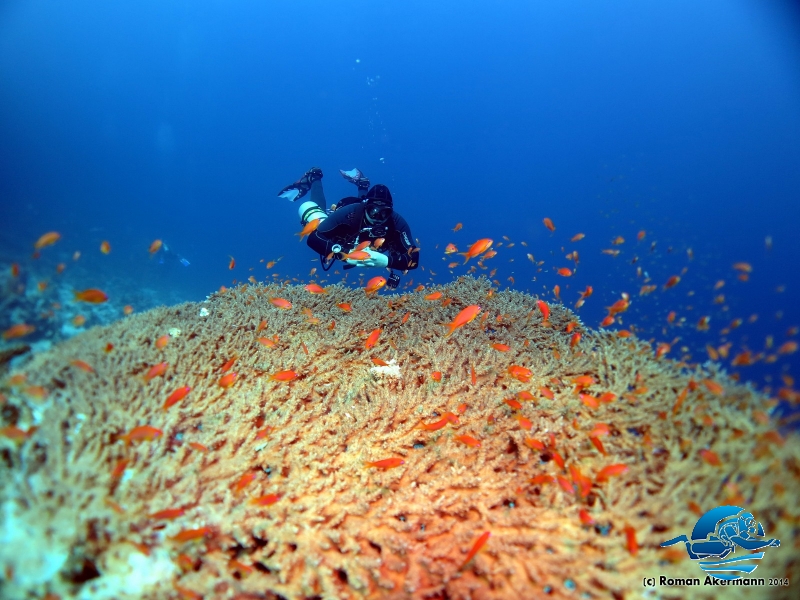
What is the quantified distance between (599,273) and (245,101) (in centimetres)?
9660

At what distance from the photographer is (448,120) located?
84.8 metres

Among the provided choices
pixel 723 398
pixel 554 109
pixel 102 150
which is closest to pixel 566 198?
pixel 554 109

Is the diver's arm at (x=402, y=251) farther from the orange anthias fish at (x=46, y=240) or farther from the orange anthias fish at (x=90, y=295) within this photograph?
the orange anthias fish at (x=46, y=240)

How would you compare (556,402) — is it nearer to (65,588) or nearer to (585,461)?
(585,461)

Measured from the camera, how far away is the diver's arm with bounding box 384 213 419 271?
6156 mm

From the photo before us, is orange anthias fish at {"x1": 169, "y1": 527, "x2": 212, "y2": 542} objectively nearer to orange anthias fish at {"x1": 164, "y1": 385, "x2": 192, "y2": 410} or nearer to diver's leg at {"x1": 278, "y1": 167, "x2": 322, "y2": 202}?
orange anthias fish at {"x1": 164, "y1": 385, "x2": 192, "y2": 410}

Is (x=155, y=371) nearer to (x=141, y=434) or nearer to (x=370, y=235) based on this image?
(x=141, y=434)

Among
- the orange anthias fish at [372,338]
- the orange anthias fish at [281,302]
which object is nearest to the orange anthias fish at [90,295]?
the orange anthias fish at [281,302]

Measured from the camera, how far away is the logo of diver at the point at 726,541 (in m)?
2.16

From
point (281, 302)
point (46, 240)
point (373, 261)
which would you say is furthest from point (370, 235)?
point (46, 240)

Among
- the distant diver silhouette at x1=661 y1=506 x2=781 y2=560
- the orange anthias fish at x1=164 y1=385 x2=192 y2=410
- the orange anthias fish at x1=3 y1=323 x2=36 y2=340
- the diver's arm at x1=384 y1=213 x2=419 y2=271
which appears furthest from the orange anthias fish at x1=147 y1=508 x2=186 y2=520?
the diver's arm at x1=384 y1=213 x2=419 y2=271

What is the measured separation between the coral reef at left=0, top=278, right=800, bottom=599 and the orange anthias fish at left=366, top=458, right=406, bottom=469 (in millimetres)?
32

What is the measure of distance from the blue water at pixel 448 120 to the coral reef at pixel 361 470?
50.1 meters

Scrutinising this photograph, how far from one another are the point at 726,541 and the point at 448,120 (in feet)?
313
